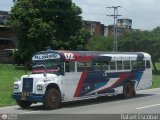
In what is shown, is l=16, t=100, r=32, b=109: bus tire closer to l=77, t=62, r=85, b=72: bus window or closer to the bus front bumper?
the bus front bumper

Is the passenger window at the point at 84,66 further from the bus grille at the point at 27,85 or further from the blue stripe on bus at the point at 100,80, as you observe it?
the bus grille at the point at 27,85

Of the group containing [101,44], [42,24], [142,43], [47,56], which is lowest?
[47,56]

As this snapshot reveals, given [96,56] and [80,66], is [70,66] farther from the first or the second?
[96,56]

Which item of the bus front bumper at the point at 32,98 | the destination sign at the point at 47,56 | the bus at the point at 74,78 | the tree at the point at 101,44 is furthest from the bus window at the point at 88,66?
the tree at the point at 101,44

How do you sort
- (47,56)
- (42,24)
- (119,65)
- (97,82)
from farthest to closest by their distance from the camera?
(42,24) < (119,65) < (97,82) < (47,56)

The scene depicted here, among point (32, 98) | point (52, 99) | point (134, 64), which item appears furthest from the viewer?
point (134, 64)

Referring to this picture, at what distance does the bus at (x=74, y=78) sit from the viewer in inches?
793

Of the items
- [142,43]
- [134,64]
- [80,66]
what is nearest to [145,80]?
[134,64]

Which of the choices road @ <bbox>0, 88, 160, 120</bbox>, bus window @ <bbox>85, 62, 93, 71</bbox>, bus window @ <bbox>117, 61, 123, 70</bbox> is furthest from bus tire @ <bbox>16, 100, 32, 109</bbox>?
bus window @ <bbox>117, 61, 123, 70</bbox>

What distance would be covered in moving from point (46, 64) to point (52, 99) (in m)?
2.04

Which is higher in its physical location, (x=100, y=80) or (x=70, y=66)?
(x=70, y=66)

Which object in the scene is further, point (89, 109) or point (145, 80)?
point (145, 80)

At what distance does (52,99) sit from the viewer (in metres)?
20.2

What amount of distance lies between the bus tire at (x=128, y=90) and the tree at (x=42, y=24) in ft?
116
